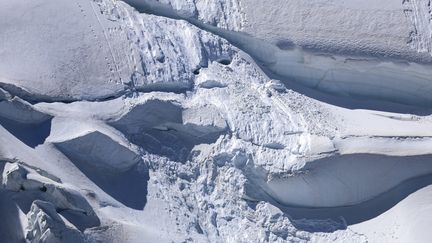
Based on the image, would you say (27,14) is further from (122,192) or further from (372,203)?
(372,203)

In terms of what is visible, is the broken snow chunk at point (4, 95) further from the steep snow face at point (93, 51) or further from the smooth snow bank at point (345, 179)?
the smooth snow bank at point (345, 179)

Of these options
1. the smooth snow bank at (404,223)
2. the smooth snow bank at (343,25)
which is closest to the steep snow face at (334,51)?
the smooth snow bank at (343,25)

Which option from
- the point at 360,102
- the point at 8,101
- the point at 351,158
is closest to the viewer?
the point at 8,101

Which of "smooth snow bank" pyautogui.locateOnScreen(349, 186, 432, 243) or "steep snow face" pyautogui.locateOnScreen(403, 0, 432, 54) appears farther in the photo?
"steep snow face" pyautogui.locateOnScreen(403, 0, 432, 54)

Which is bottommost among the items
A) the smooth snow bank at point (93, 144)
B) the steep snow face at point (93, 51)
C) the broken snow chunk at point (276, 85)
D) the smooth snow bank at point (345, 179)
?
the smooth snow bank at point (345, 179)

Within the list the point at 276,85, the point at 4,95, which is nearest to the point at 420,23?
the point at 276,85

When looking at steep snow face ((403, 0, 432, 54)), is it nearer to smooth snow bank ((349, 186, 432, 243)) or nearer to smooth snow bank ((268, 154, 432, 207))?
smooth snow bank ((268, 154, 432, 207))

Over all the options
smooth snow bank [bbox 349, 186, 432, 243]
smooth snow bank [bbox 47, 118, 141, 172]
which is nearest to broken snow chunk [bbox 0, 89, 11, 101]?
smooth snow bank [bbox 47, 118, 141, 172]

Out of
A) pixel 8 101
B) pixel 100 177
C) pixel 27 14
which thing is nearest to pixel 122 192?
pixel 100 177
